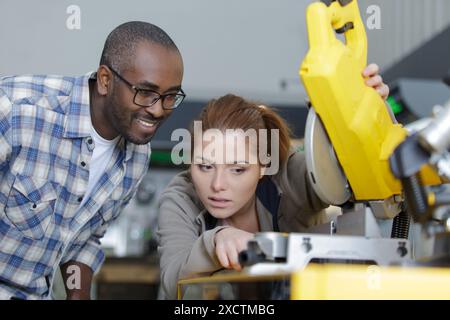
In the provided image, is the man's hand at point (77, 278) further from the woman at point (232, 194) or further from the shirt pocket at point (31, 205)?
the woman at point (232, 194)

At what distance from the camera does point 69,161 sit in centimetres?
157

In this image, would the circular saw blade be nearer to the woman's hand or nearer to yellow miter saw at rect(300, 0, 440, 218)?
yellow miter saw at rect(300, 0, 440, 218)

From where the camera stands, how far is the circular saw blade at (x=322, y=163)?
105cm

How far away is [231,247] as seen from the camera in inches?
39.0

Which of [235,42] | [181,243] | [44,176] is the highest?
[235,42]

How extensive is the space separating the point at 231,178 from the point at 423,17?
5.63 ft

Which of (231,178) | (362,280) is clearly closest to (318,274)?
(362,280)

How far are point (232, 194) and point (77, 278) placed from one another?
2.04 feet

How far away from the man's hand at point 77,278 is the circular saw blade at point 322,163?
33.5 inches

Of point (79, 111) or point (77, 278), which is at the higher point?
point (79, 111)

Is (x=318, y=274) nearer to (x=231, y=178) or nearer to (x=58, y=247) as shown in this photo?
(x=231, y=178)

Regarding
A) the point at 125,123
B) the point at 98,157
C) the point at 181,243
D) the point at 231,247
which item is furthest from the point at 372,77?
the point at 98,157

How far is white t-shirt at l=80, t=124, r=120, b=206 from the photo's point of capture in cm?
159

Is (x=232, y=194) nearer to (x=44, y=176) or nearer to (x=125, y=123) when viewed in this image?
(x=125, y=123)
